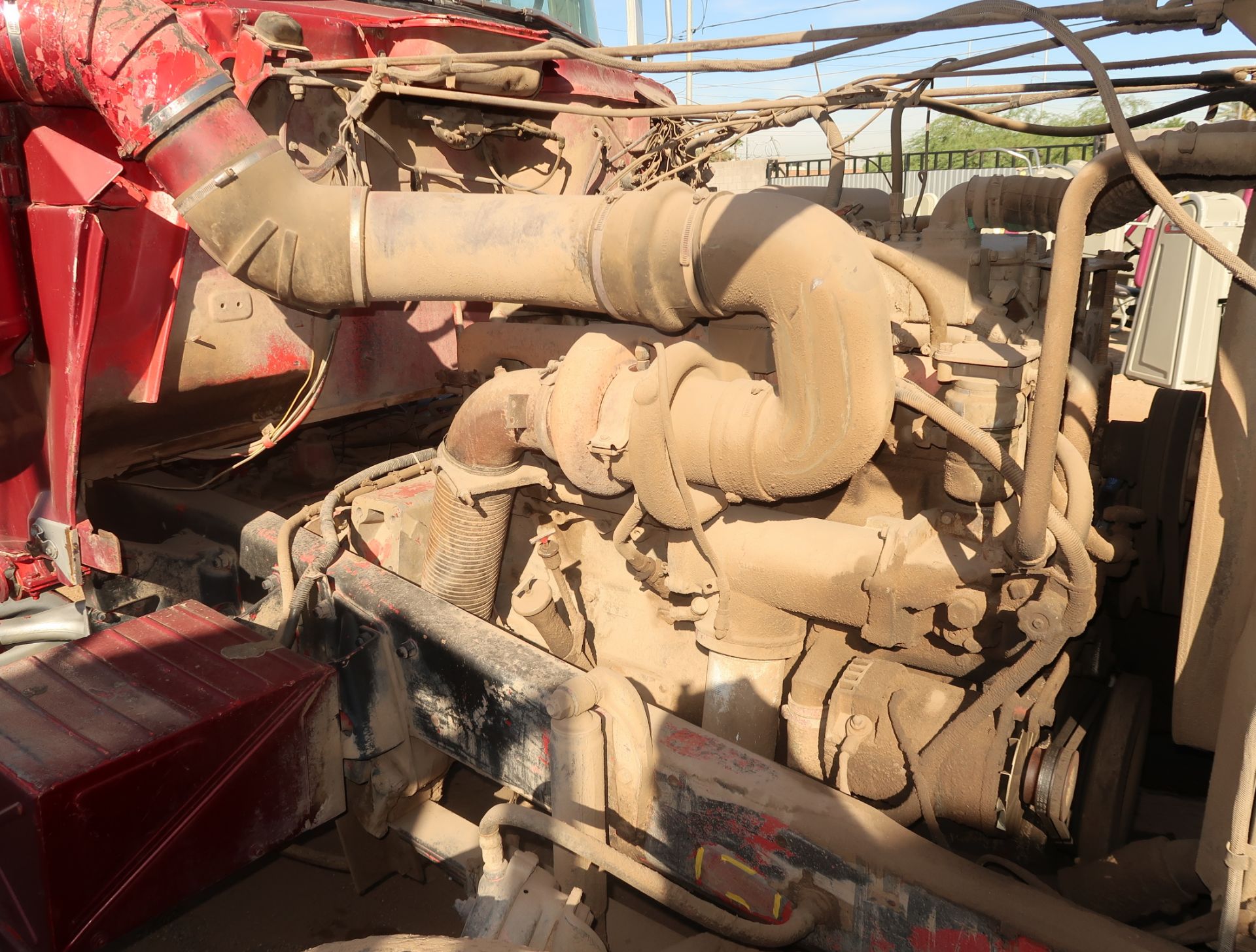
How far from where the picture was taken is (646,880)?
1.96 m

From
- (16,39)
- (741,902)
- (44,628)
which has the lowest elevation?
(741,902)

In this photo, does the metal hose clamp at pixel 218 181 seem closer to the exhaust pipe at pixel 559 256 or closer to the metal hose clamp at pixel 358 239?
the exhaust pipe at pixel 559 256

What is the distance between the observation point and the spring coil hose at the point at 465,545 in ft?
9.28

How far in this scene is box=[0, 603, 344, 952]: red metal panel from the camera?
198cm

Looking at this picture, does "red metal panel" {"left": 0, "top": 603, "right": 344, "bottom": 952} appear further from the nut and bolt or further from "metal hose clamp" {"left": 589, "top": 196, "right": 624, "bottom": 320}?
the nut and bolt

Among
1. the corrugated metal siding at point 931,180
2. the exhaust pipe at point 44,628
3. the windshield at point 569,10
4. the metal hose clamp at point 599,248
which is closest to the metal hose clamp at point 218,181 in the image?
the metal hose clamp at point 599,248

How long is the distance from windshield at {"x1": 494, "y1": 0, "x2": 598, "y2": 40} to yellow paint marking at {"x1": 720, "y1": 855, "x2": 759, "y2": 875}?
333 centimetres

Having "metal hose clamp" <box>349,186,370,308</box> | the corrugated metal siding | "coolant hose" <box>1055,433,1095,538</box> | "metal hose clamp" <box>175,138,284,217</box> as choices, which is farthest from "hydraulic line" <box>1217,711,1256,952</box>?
the corrugated metal siding

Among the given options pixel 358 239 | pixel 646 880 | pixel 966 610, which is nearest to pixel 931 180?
pixel 358 239

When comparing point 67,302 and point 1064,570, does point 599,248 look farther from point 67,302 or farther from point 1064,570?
point 67,302

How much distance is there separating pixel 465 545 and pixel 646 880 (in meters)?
1.21

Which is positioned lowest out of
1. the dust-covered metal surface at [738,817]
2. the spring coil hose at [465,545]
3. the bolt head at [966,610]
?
the dust-covered metal surface at [738,817]

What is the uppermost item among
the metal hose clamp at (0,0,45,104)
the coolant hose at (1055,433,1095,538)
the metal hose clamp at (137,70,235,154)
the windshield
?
the windshield

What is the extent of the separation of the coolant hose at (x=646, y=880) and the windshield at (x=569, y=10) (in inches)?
127
